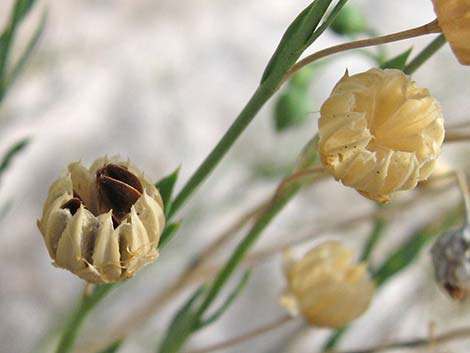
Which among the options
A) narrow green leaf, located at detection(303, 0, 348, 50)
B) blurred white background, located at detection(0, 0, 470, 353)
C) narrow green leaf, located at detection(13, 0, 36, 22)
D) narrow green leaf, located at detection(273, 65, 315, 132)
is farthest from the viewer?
blurred white background, located at detection(0, 0, 470, 353)

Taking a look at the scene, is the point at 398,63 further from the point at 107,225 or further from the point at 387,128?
the point at 107,225

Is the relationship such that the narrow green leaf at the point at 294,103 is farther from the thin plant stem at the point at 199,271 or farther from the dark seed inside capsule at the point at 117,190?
the dark seed inside capsule at the point at 117,190

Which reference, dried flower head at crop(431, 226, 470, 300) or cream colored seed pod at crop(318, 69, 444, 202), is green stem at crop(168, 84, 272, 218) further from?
dried flower head at crop(431, 226, 470, 300)

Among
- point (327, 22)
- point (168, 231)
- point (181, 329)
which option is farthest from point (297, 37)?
point (181, 329)

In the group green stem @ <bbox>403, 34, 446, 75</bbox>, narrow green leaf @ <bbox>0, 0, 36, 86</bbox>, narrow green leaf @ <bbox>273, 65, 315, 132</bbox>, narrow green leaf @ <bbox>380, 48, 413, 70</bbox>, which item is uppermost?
narrow green leaf @ <bbox>0, 0, 36, 86</bbox>

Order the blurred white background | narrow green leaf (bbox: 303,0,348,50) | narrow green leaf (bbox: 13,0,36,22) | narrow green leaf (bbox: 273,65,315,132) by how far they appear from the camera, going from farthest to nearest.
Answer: the blurred white background, narrow green leaf (bbox: 273,65,315,132), narrow green leaf (bbox: 13,0,36,22), narrow green leaf (bbox: 303,0,348,50)

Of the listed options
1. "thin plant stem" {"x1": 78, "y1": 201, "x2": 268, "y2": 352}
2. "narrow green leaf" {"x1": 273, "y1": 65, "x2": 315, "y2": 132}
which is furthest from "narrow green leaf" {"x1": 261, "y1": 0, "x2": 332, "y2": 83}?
"narrow green leaf" {"x1": 273, "y1": 65, "x2": 315, "y2": 132}

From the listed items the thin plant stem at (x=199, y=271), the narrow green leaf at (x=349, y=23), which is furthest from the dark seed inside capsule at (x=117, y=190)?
the narrow green leaf at (x=349, y=23)

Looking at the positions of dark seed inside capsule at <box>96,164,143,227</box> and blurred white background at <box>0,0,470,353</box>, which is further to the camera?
blurred white background at <box>0,0,470,353</box>

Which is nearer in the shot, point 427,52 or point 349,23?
point 427,52
